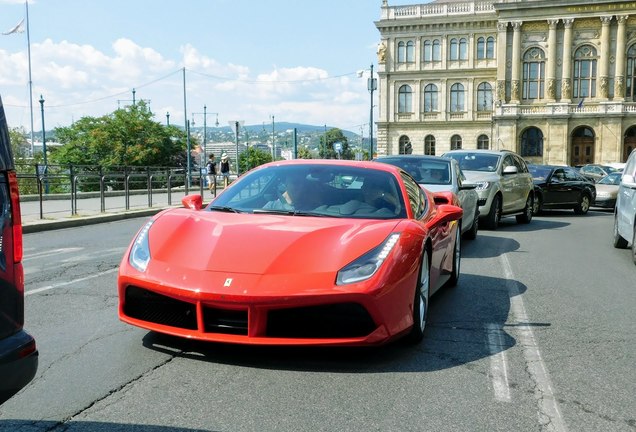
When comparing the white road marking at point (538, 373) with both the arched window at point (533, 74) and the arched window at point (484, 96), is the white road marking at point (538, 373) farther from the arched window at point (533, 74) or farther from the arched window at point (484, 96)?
the arched window at point (484, 96)

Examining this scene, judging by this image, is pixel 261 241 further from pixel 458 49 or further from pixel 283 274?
pixel 458 49

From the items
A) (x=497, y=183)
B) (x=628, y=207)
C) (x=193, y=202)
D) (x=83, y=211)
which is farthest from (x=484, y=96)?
(x=193, y=202)

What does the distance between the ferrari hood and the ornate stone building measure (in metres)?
73.3

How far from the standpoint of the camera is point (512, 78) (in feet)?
249

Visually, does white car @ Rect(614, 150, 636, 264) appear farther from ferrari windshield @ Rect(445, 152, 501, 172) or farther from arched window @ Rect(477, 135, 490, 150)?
arched window @ Rect(477, 135, 490, 150)

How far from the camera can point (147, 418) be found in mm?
3533

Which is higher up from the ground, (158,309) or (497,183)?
(497,183)

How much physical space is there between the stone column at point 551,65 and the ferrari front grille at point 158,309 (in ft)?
249

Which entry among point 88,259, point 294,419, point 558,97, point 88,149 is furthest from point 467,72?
point 294,419

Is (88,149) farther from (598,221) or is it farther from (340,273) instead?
(340,273)

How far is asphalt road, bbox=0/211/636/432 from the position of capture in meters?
3.59

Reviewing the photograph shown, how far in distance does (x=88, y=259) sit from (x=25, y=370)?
7481 mm

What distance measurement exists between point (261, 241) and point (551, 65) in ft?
250

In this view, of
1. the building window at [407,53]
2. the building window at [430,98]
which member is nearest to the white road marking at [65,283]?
the building window at [430,98]
